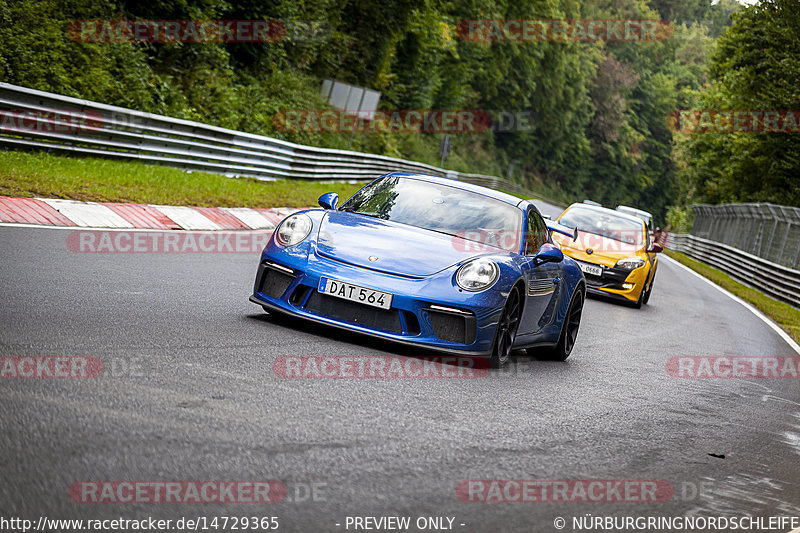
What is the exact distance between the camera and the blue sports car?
678 cm

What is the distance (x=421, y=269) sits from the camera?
693cm

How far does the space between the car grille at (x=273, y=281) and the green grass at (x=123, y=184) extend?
19.2 ft

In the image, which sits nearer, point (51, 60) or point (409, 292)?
point (409, 292)

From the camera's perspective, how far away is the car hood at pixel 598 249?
1586 centimetres

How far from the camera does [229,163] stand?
23.2m

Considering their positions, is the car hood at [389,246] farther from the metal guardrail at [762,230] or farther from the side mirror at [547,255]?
the metal guardrail at [762,230]

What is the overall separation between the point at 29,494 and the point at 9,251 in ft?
19.9

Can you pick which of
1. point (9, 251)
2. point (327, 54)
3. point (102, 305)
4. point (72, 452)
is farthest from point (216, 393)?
point (327, 54)

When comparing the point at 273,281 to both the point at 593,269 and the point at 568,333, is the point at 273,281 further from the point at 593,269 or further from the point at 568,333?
the point at 593,269

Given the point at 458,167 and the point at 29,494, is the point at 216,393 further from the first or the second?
the point at 458,167

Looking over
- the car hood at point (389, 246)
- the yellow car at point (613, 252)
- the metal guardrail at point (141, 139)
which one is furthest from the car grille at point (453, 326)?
the metal guardrail at point (141, 139)

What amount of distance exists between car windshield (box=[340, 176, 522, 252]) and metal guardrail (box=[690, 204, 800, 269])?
2038 cm

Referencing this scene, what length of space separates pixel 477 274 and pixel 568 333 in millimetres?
2282

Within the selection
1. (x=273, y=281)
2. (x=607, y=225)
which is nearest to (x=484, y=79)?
(x=607, y=225)
